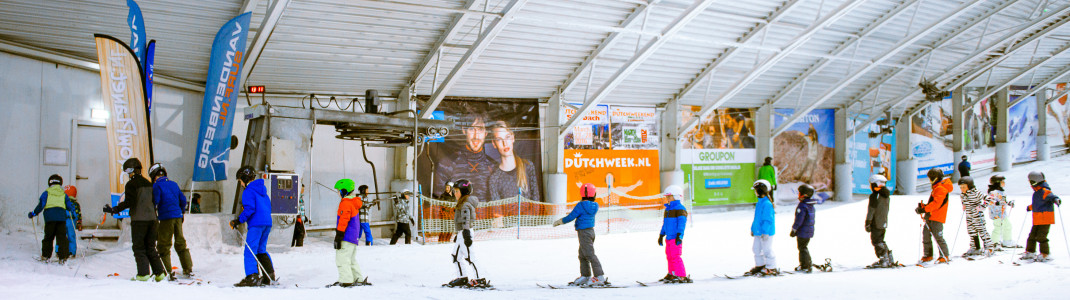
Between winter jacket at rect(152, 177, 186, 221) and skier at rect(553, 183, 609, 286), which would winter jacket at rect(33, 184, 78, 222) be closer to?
winter jacket at rect(152, 177, 186, 221)

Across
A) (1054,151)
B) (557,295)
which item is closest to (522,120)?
(557,295)

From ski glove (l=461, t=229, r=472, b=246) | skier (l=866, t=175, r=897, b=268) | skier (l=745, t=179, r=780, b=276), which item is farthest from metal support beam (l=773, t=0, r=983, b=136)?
ski glove (l=461, t=229, r=472, b=246)

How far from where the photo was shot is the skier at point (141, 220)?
24.0 feet

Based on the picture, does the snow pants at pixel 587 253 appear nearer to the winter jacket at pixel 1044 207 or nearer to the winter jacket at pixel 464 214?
the winter jacket at pixel 464 214

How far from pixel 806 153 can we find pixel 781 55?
7119 millimetres

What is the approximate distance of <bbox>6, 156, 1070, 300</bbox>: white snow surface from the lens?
659cm

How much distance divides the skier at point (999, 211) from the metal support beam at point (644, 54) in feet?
20.6

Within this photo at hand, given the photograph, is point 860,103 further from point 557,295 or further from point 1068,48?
point 557,295

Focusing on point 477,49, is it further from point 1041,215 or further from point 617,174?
point 1041,215

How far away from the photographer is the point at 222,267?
9.37 meters

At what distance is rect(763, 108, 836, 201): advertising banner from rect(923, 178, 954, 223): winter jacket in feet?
Result: 43.8

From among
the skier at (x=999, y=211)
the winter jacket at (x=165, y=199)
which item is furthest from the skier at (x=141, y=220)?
the skier at (x=999, y=211)

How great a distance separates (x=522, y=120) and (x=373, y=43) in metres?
5.29

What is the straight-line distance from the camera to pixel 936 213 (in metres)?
9.44
